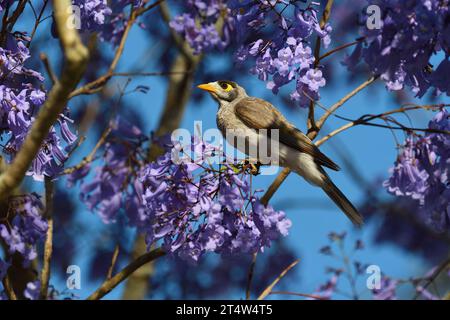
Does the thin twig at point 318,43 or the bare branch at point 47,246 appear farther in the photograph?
the bare branch at point 47,246

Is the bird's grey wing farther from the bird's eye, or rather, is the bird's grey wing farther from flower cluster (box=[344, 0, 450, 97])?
flower cluster (box=[344, 0, 450, 97])

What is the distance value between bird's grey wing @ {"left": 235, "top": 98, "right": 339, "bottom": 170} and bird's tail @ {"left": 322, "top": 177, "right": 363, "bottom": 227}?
229 millimetres

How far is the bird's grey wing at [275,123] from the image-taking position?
538 centimetres

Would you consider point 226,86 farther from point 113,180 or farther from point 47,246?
point 47,246

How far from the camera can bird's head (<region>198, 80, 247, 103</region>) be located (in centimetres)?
661

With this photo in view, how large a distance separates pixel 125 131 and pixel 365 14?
2360mm

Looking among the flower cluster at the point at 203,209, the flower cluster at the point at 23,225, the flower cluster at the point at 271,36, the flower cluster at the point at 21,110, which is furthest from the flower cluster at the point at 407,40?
the flower cluster at the point at 23,225

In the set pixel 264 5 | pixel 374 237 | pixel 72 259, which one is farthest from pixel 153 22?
pixel 264 5

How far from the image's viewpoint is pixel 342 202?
551cm

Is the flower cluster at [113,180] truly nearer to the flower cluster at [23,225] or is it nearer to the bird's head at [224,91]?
the flower cluster at [23,225]

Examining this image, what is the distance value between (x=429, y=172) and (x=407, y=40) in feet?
3.99

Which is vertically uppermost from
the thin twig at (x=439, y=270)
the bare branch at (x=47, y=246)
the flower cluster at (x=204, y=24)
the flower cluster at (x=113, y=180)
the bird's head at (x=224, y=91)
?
the bird's head at (x=224, y=91)

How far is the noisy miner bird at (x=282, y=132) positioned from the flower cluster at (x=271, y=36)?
0.69 meters

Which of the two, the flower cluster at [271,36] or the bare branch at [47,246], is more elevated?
the flower cluster at [271,36]
